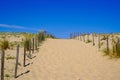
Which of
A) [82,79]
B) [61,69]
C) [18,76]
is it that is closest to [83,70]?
[61,69]

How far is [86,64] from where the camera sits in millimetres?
15117

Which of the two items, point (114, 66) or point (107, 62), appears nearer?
point (114, 66)

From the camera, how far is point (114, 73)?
12.4 m

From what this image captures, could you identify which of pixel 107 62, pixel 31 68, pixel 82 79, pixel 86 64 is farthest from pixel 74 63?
pixel 82 79

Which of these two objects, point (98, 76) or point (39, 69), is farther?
point (39, 69)

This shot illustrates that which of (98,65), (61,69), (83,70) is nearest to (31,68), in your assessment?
(61,69)

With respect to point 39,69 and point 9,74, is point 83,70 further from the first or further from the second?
point 9,74

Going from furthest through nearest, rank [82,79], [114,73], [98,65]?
[98,65]
[114,73]
[82,79]

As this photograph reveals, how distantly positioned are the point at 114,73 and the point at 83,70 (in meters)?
1.63

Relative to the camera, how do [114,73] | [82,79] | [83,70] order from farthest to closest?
[83,70] < [114,73] < [82,79]

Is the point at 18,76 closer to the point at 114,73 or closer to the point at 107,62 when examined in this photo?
the point at 114,73

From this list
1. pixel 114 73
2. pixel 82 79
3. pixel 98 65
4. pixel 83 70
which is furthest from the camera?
pixel 98 65

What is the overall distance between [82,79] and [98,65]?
11.7 feet

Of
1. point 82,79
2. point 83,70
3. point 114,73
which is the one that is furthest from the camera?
point 83,70
